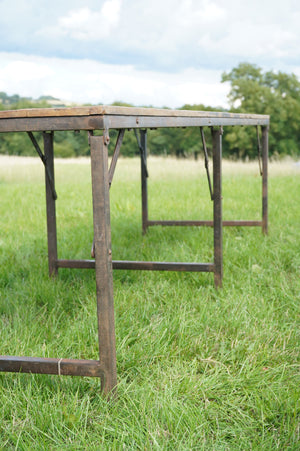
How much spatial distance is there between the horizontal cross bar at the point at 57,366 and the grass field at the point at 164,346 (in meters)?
0.08

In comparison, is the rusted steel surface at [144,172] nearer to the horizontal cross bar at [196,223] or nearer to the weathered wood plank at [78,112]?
the horizontal cross bar at [196,223]

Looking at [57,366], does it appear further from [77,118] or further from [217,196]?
[217,196]

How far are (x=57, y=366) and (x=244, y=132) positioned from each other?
34.0m

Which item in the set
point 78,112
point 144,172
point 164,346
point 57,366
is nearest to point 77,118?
point 78,112

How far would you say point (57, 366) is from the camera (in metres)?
2.20

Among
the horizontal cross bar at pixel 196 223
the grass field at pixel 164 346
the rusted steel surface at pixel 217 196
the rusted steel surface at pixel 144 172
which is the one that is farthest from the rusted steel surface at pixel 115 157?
the horizontal cross bar at pixel 196 223

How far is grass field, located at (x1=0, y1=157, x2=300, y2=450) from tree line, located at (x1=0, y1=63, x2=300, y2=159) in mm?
30461

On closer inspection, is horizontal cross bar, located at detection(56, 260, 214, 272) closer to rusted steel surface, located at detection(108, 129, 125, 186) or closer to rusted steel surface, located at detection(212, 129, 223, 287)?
rusted steel surface, located at detection(212, 129, 223, 287)

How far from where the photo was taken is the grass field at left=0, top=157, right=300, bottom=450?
2.02 metres

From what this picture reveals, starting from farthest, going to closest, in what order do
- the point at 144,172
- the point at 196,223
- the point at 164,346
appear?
the point at 196,223, the point at 144,172, the point at 164,346

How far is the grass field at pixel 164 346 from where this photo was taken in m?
2.02

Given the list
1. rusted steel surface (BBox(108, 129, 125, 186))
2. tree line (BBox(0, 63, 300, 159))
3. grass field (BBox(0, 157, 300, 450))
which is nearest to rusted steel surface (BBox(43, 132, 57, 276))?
grass field (BBox(0, 157, 300, 450))

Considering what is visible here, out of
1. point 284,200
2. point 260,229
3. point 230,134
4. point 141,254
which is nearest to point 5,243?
point 141,254

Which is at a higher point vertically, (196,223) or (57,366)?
(196,223)
